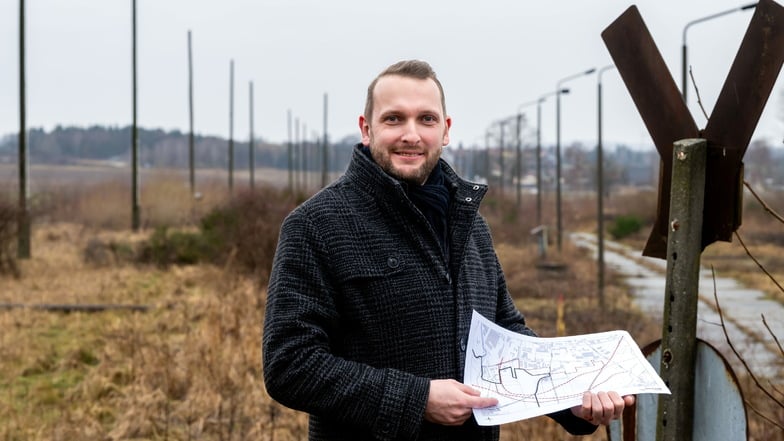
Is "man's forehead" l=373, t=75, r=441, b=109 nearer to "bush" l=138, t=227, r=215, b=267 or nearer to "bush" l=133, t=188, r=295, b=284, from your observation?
"bush" l=133, t=188, r=295, b=284

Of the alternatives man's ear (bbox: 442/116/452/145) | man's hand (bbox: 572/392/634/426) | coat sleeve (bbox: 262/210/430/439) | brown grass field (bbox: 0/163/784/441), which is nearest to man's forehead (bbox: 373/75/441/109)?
man's ear (bbox: 442/116/452/145)

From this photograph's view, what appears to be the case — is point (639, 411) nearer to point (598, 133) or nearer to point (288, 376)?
point (288, 376)

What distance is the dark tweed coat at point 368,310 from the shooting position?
189 cm

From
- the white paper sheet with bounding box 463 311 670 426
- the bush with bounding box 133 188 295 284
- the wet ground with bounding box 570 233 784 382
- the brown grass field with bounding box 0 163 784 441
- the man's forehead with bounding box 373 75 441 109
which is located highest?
the man's forehead with bounding box 373 75 441 109

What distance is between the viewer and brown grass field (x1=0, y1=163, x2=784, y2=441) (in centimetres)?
582

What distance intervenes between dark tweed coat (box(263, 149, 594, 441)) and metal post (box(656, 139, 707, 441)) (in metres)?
0.51

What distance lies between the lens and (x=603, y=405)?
1.91m

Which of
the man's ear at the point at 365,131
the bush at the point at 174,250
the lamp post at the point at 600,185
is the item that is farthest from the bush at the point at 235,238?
the man's ear at the point at 365,131

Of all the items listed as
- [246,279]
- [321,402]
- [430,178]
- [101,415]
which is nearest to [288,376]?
[321,402]

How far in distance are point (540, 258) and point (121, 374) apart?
17296 millimetres

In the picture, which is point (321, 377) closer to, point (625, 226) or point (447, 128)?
point (447, 128)

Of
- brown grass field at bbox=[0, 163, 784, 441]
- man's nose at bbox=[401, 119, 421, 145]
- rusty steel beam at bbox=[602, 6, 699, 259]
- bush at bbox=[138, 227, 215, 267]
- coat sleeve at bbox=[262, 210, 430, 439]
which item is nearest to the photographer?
coat sleeve at bbox=[262, 210, 430, 439]

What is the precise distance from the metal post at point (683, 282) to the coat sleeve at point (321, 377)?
2.49ft

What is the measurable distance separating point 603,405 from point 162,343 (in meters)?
7.24
